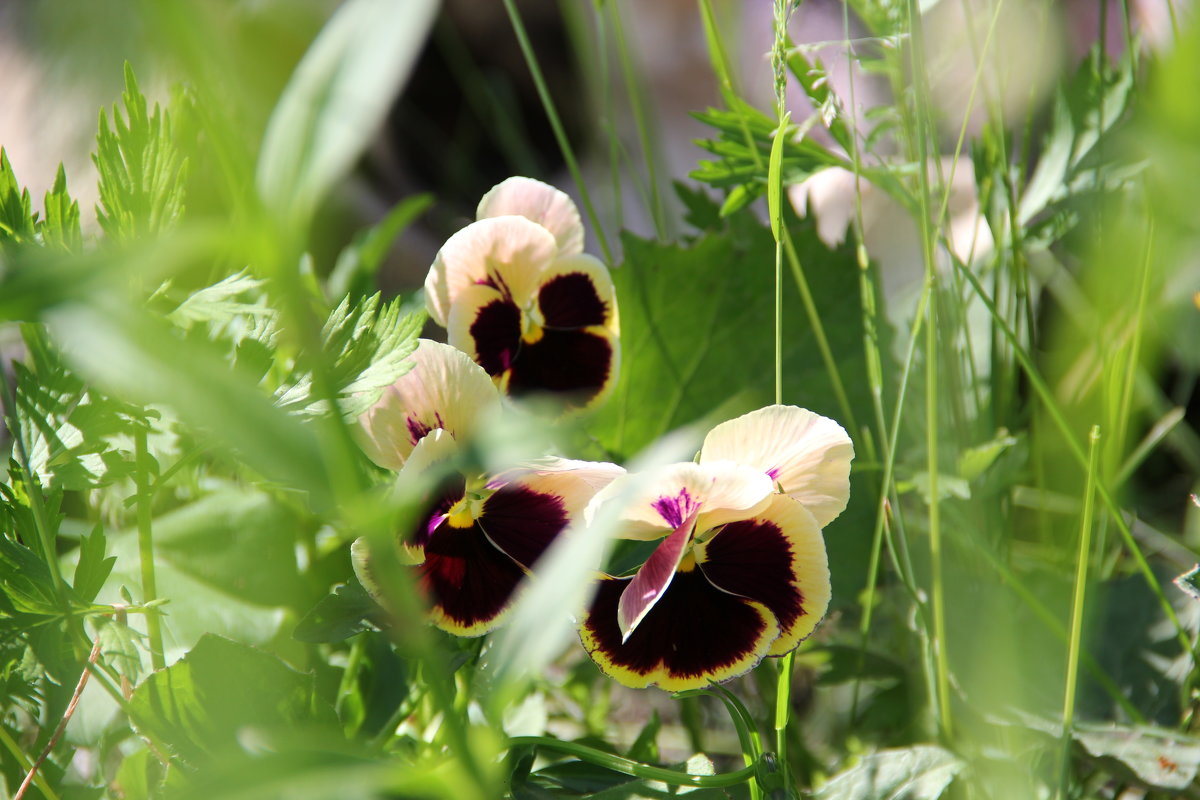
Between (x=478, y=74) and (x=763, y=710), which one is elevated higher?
(x=478, y=74)

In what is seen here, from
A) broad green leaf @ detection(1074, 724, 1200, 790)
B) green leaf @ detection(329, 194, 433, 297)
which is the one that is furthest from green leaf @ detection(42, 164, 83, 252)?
broad green leaf @ detection(1074, 724, 1200, 790)

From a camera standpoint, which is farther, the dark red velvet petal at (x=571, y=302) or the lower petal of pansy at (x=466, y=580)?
the dark red velvet petal at (x=571, y=302)

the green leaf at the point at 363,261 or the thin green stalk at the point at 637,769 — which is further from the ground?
the green leaf at the point at 363,261

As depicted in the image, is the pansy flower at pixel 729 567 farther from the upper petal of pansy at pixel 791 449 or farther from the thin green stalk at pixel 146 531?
the thin green stalk at pixel 146 531

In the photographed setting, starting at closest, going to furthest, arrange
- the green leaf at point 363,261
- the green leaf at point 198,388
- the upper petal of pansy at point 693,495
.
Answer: the green leaf at point 198,388 → the upper petal of pansy at point 693,495 → the green leaf at point 363,261

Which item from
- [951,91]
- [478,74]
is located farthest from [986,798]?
[478,74]

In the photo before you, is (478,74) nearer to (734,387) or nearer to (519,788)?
(734,387)

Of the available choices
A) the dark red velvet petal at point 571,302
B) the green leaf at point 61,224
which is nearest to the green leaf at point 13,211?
the green leaf at point 61,224

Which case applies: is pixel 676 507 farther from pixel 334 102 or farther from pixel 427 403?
pixel 334 102
